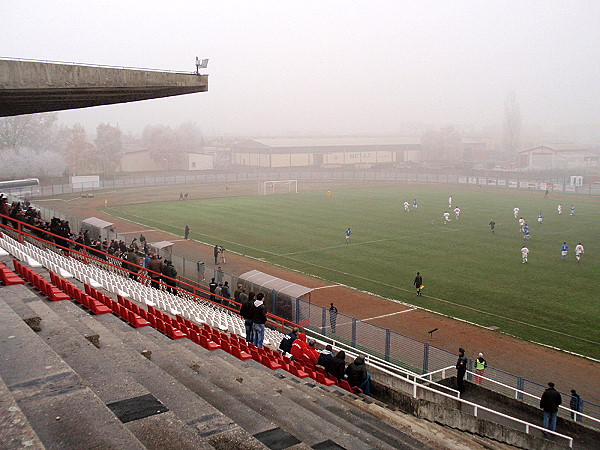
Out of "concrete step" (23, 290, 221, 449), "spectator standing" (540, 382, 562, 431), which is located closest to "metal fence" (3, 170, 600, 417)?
"spectator standing" (540, 382, 562, 431)

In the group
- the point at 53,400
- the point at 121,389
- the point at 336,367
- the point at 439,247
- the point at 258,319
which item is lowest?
the point at 439,247

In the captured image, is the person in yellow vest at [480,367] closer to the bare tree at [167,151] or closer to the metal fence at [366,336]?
the metal fence at [366,336]

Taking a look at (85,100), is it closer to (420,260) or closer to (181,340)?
(181,340)

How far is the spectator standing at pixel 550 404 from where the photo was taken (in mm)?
11969

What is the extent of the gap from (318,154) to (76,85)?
10860 cm

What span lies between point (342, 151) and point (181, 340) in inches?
4528

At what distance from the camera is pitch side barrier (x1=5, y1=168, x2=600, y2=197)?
70000 millimetres

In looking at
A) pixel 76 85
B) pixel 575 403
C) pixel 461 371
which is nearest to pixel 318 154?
pixel 461 371

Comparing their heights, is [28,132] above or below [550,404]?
above

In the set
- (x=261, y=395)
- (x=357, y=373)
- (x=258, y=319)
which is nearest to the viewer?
(x=261, y=395)

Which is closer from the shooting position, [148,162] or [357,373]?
[357,373]

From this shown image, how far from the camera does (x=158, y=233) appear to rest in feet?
133

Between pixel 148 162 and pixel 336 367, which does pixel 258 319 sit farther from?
pixel 148 162

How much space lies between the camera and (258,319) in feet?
42.1
